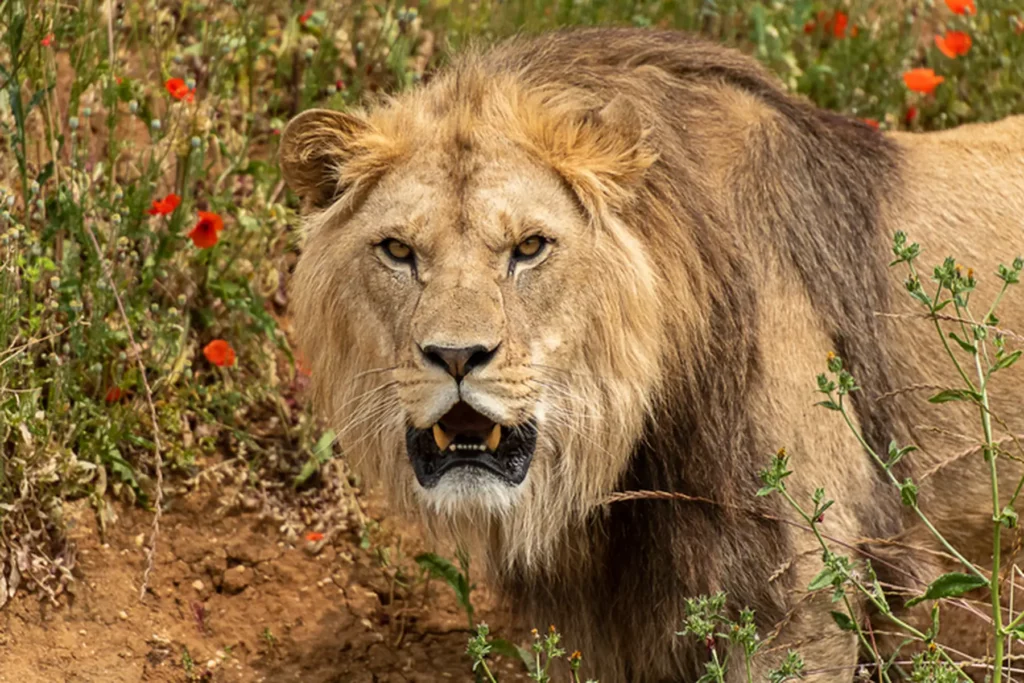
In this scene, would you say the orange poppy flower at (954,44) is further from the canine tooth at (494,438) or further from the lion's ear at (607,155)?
the canine tooth at (494,438)

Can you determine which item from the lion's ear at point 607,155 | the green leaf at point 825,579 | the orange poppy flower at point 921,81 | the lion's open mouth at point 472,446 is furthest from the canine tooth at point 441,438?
the orange poppy flower at point 921,81

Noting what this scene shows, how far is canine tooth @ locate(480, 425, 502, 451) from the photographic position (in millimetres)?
3605

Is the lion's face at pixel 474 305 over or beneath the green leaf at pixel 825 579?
over

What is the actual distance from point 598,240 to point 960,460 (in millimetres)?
1345

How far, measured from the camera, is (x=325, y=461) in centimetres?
569

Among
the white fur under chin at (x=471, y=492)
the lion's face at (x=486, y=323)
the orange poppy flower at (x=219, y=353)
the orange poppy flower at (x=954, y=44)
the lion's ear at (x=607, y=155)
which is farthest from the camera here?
the orange poppy flower at (x=954, y=44)

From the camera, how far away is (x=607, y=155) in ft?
12.4

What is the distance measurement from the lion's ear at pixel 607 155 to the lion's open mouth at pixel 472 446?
0.58 meters

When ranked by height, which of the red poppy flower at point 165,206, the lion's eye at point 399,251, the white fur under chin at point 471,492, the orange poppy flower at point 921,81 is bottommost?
the white fur under chin at point 471,492

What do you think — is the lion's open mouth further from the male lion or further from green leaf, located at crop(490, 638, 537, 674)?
green leaf, located at crop(490, 638, 537, 674)

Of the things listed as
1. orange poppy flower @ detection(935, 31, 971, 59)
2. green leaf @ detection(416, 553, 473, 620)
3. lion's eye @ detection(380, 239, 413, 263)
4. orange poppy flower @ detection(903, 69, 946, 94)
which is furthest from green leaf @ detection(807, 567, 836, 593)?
orange poppy flower @ detection(935, 31, 971, 59)

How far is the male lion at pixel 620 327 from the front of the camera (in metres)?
3.65

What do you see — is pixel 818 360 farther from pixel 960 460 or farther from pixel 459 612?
pixel 459 612

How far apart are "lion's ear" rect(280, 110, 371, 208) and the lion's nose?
67 cm
